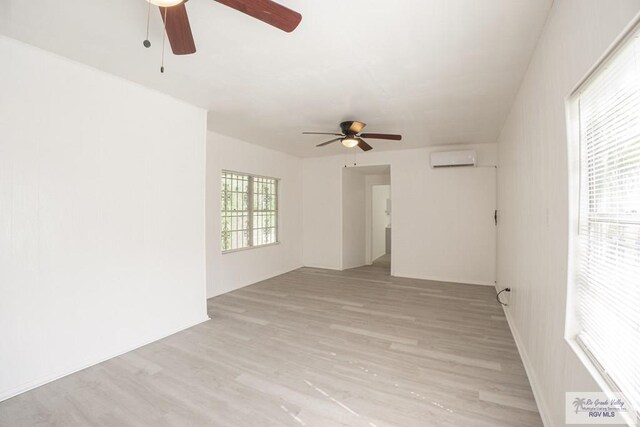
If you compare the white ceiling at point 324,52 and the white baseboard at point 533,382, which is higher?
the white ceiling at point 324,52

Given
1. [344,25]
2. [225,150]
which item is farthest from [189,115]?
[344,25]

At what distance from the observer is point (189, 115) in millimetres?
3178

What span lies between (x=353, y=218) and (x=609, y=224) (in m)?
5.45

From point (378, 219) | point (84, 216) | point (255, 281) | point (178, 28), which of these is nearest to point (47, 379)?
point (84, 216)

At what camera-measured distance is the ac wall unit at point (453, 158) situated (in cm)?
480

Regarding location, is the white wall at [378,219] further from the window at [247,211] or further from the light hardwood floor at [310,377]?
the light hardwood floor at [310,377]

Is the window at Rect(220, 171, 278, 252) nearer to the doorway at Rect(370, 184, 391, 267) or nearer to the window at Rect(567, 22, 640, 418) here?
the doorway at Rect(370, 184, 391, 267)

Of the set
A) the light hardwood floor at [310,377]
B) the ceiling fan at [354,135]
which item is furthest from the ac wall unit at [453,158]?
the light hardwood floor at [310,377]

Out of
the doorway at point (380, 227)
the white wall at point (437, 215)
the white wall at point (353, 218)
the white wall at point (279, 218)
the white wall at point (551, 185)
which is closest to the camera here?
the white wall at point (551, 185)

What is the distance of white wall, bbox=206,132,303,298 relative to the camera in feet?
14.1

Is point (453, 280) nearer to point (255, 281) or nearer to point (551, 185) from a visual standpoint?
point (255, 281)

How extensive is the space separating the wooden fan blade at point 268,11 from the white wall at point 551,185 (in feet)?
4.23

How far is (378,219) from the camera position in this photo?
26.3 ft

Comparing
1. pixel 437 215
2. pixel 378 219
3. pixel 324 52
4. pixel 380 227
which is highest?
pixel 324 52
